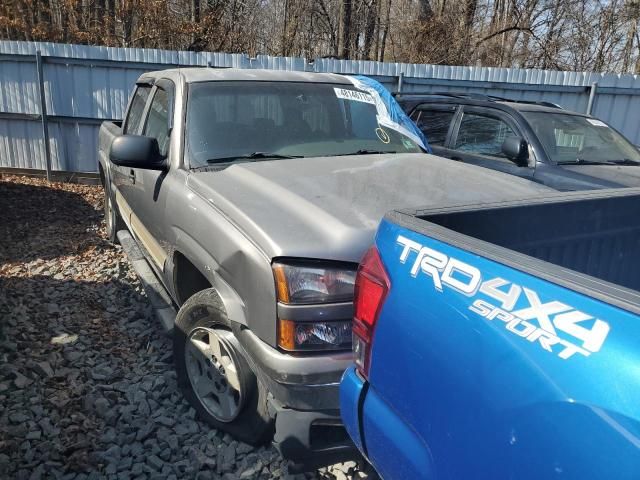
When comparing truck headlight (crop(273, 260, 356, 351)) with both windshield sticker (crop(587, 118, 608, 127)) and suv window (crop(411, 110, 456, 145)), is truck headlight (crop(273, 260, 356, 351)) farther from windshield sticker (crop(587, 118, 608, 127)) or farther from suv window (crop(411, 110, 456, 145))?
windshield sticker (crop(587, 118, 608, 127))

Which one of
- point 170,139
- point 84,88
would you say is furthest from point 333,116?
point 84,88

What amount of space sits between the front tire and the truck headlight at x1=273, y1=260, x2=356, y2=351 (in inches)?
19.2

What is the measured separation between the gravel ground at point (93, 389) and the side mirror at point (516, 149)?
3.91 meters

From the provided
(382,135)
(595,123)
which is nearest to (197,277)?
(382,135)

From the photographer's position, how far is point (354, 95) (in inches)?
153

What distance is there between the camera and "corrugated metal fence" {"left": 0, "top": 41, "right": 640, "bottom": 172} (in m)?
8.81

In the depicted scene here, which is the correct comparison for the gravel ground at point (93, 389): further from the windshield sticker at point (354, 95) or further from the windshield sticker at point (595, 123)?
the windshield sticker at point (595, 123)

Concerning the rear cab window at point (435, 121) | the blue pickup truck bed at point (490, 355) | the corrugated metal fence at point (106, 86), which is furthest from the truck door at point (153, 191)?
the corrugated metal fence at point (106, 86)

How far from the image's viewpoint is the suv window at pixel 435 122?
21.3 ft

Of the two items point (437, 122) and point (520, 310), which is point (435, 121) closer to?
point (437, 122)

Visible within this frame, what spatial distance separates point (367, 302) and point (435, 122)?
5387 mm

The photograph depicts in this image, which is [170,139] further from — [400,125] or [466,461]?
[466,461]

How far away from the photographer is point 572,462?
3.42 ft

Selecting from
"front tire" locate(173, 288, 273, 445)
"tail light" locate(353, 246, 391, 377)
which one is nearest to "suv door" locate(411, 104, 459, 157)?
"front tire" locate(173, 288, 273, 445)
